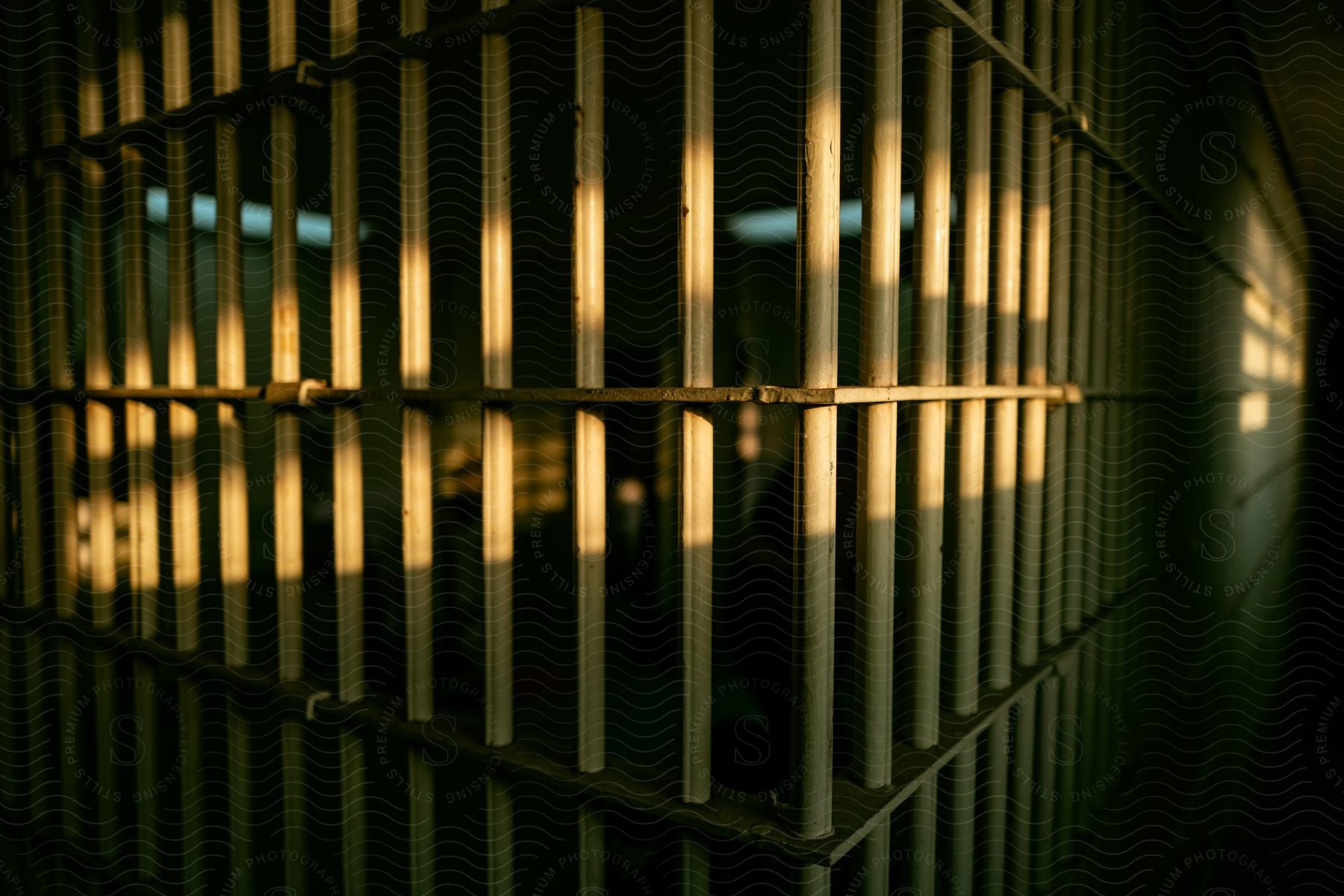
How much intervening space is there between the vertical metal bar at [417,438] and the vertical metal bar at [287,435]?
1.17ft

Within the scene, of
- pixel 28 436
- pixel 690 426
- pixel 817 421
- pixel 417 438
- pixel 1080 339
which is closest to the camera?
pixel 817 421

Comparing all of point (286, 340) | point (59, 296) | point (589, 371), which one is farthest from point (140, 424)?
point (589, 371)

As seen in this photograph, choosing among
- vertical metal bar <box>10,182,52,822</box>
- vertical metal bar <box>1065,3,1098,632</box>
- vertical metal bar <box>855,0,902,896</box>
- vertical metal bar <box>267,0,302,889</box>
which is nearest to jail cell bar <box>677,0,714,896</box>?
vertical metal bar <box>855,0,902,896</box>

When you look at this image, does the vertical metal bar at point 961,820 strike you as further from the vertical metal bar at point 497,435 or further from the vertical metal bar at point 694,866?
the vertical metal bar at point 497,435

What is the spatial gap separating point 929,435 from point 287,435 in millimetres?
1496

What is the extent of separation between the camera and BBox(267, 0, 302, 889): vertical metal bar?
188 centimetres

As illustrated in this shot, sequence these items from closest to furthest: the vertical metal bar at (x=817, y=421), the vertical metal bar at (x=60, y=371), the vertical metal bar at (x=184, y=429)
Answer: the vertical metal bar at (x=817, y=421), the vertical metal bar at (x=184, y=429), the vertical metal bar at (x=60, y=371)

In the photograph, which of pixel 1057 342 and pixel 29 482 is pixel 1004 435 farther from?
pixel 29 482

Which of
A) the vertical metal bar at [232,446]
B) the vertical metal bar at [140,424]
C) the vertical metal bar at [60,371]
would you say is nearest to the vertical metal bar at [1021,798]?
the vertical metal bar at [232,446]

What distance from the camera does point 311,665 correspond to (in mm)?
2217

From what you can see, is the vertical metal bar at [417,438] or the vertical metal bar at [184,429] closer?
the vertical metal bar at [417,438]

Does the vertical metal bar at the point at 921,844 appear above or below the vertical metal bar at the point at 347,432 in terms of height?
below

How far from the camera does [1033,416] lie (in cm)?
208

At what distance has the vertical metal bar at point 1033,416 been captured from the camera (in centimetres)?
205
